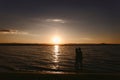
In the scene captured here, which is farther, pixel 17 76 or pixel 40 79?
pixel 17 76

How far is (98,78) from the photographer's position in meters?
16.3

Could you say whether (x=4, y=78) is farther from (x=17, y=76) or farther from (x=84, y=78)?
(x=84, y=78)

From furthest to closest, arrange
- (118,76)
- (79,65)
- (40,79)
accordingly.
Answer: (79,65) < (118,76) < (40,79)

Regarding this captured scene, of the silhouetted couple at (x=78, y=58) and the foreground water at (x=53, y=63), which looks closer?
the silhouetted couple at (x=78, y=58)

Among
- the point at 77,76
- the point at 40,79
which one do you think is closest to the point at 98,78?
the point at 77,76

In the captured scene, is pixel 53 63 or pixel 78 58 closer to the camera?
pixel 78 58

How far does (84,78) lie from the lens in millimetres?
16250

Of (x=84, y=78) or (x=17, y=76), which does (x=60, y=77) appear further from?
(x=17, y=76)

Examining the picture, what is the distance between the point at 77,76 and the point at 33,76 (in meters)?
3.24

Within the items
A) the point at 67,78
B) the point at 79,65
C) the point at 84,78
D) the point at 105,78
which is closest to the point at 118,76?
the point at 105,78

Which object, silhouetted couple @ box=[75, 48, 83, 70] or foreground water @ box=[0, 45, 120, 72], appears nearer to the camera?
silhouetted couple @ box=[75, 48, 83, 70]

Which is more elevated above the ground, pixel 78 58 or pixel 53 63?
pixel 78 58

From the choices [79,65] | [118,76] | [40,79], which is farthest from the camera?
[79,65]

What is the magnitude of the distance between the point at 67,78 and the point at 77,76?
116 centimetres
